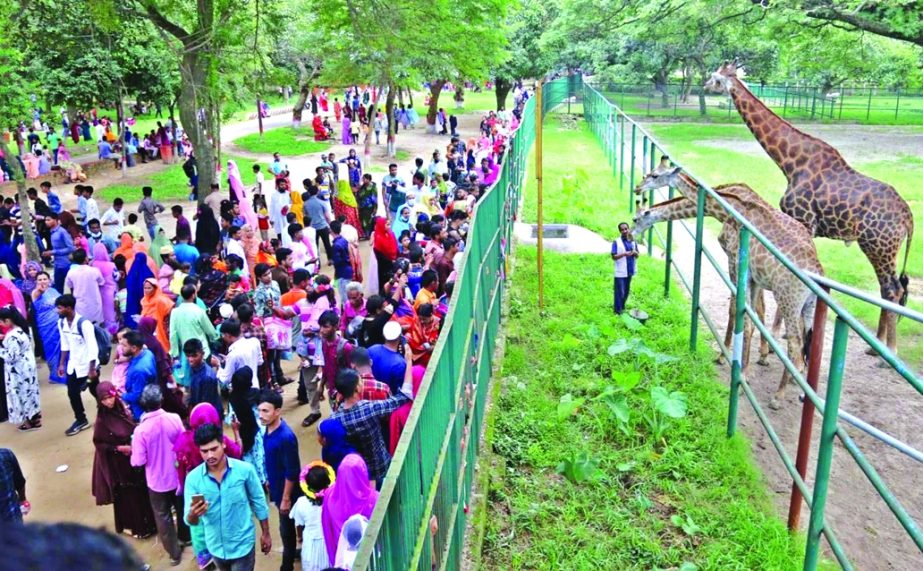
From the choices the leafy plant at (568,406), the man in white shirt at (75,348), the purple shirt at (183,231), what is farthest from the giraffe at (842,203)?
the man in white shirt at (75,348)

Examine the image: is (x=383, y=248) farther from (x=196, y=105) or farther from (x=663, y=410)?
(x=196, y=105)

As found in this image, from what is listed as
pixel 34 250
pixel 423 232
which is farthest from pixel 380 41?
pixel 34 250

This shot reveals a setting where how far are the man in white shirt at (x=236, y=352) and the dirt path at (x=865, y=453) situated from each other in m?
4.19

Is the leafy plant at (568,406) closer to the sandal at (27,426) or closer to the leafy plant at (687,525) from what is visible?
the leafy plant at (687,525)

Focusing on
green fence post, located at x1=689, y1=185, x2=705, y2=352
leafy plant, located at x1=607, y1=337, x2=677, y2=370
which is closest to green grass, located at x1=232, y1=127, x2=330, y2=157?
leafy plant, located at x1=607, y1=337, x2=677, y2=370

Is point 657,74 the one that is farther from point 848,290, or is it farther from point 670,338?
point 848,290

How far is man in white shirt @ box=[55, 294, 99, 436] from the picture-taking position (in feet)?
23.0

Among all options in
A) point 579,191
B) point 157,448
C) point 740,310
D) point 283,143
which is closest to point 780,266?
point 740,310

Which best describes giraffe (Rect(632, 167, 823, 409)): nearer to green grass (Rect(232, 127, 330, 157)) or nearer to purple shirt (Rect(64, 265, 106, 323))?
purple shirt (Rect(64, 265, 106, 323))

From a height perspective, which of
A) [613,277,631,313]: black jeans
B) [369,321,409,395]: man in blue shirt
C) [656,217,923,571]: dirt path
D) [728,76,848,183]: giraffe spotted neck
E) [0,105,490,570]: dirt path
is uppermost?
[728,76,848,183]: giraffe spotted neck

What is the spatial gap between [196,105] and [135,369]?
9.75 meters

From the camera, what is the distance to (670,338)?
27.5ft

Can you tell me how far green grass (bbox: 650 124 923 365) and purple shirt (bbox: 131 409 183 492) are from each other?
7.24 m

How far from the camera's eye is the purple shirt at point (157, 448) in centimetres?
517
